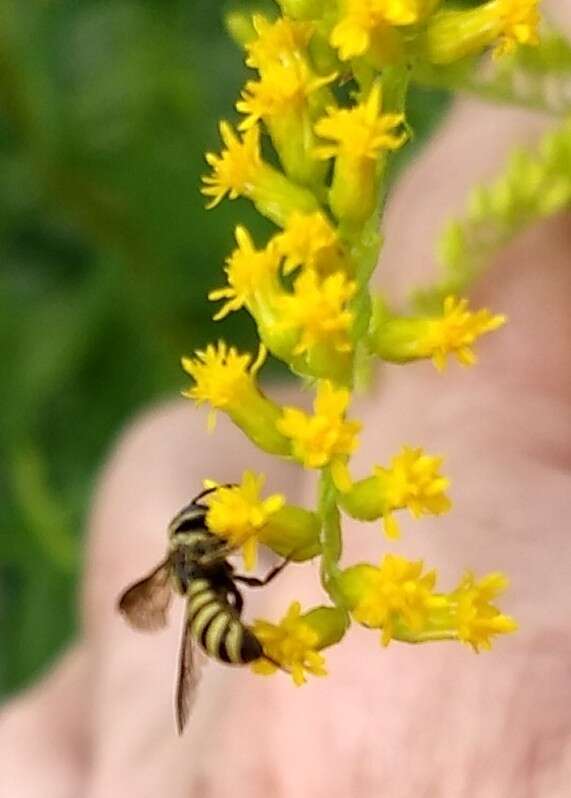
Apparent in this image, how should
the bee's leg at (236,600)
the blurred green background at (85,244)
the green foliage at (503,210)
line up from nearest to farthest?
the bee's leg at (236,600), the green foliage at (503,210), the blurred green background at (85,244)

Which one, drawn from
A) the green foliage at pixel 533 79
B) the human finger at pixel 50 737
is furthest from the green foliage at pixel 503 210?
the human finger at pixel 50 737

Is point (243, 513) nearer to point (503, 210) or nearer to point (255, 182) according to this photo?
point (255, 182)

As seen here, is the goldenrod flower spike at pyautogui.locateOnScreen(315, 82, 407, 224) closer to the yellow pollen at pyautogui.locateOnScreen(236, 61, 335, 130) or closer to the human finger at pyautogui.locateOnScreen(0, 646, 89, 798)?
the yellow pollen at pyautogui.locateOnScreen(236, 61, 335, 130)

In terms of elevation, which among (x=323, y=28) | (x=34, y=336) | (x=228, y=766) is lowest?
(x=228, y=766)

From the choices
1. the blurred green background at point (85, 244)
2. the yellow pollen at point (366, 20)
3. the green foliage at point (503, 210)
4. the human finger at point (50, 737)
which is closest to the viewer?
the yellow pollen at point (366, 20)

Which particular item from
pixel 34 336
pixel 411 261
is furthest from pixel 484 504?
pixel 34 336

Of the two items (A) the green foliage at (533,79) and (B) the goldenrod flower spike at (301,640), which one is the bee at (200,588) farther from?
(A) the green foliage at (533,79)

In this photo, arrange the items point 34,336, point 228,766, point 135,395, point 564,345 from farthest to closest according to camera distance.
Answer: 1. point 135,395
2. point 34,336
3. point 564,345
4. point 228,766

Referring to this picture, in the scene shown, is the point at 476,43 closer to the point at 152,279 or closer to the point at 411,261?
the point at 411,261
